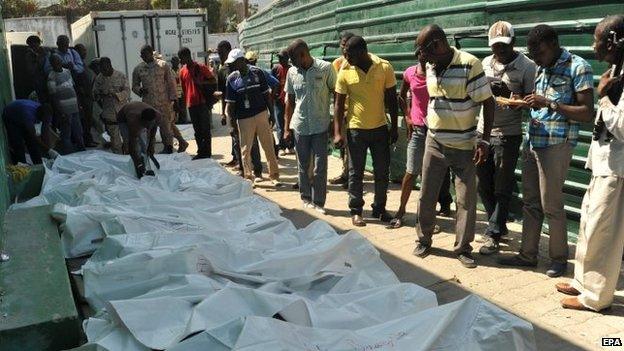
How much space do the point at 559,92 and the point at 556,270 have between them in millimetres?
1296

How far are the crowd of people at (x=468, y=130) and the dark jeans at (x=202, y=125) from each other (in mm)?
1203

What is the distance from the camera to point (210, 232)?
14.4 ft

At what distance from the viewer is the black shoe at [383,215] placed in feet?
18.9

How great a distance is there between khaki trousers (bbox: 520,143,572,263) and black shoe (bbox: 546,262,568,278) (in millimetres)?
33

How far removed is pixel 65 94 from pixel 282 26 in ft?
16.9

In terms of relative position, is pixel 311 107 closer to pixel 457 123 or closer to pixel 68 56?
pixel 457 123

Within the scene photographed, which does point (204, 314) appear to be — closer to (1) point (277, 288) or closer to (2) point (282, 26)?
(1) point (277, 288)

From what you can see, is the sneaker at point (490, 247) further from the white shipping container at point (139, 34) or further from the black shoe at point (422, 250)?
the white shipping container at point (139, 34)

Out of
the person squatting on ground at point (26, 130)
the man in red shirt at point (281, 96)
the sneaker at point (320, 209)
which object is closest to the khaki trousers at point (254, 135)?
the man in red shirt at point (281, 96)

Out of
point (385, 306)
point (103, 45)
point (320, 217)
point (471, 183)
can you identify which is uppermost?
point (103, 45)

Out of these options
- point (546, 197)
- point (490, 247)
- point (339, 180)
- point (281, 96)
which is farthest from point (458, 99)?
point (281, 96)

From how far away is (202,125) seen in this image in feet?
28.5

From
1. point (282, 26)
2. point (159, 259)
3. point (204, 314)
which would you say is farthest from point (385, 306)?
point (282, 26)

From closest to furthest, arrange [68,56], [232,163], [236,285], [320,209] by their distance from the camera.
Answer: [236,285], [320,209], [232,163], [68,56]
